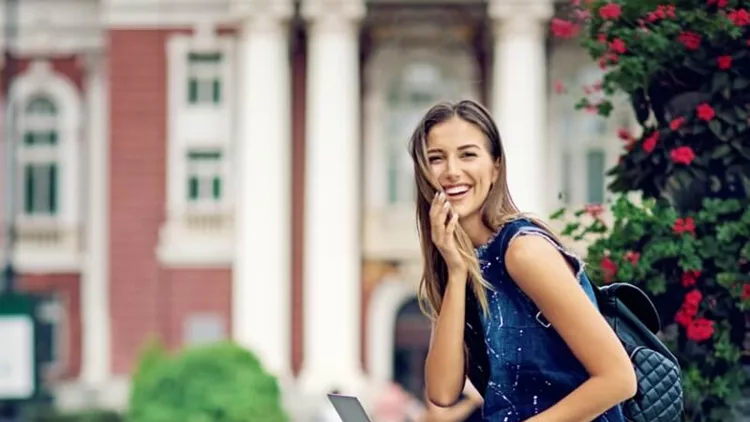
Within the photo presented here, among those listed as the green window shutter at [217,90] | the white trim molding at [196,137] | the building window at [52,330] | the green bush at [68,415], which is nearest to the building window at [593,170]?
the white trim molding at [196,137]

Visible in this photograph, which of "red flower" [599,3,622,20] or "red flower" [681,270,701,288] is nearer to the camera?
"red flower" [681,270,701,288]

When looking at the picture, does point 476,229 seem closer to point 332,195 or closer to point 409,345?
point 332,195

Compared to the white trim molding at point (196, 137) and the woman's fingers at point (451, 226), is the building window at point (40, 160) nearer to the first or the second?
the white trim molding at point (196, 137)

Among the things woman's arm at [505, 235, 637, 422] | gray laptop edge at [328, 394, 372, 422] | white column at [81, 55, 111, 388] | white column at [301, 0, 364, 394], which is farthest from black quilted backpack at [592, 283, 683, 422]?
white column at [81, 55, 111, 388]

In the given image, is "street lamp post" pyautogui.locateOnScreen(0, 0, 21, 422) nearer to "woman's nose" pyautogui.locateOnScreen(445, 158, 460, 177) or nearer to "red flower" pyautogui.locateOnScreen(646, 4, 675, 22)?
"red flower" pyautogui.locateOnScreen(646, 4, 675, 22)

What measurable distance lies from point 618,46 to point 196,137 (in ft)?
79.6

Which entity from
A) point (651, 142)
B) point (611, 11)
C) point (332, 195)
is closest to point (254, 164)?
point (332, 195)

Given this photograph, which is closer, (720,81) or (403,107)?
(720,81)

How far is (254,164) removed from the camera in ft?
92.7

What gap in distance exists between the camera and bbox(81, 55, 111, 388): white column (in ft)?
98.9

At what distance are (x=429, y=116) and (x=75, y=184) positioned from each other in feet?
89.6

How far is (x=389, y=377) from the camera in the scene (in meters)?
29.1

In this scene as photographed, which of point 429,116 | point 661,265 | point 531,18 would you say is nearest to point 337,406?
point 429,116

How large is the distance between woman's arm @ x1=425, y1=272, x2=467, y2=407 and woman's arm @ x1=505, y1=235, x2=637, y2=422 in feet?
0.60
